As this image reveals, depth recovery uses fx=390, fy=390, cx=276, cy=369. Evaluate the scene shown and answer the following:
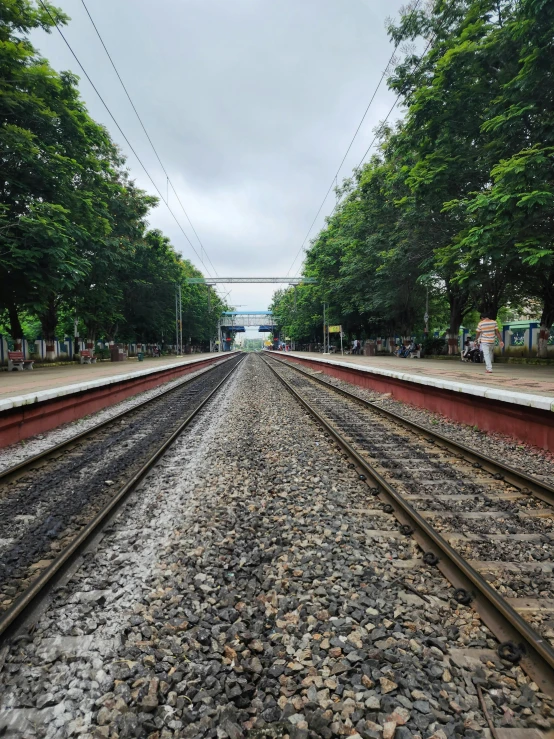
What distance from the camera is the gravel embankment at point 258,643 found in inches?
66.5

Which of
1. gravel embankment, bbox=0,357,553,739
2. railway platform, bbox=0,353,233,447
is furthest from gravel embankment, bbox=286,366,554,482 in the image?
railway platform, bbox=0,353,233,447

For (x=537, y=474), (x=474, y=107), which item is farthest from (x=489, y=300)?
(x=537, y=474)

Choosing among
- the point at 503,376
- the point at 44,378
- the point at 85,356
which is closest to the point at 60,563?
the point at 503,376

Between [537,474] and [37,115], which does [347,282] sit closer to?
[37,115]

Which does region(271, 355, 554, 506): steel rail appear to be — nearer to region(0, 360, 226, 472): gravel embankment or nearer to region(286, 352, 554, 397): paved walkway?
region(286, 352, 554, 397): paved walkway

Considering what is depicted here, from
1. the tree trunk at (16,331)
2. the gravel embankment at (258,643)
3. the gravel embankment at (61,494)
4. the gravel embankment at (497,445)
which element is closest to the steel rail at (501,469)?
the gravel embankment at (497,445)

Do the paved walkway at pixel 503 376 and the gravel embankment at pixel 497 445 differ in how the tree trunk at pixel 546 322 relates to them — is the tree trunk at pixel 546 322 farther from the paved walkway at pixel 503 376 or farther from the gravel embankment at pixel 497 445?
the gravel embankment at pixel 497 445

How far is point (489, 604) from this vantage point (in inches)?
89.3

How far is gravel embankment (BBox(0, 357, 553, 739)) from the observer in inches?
66.5

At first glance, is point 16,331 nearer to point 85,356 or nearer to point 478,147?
point 85,356

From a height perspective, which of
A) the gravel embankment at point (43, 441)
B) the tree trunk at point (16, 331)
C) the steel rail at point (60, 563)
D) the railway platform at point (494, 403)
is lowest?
the gravel embankment at point (43, 441)

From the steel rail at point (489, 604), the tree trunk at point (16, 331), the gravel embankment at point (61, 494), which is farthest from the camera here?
the tree trunk at point (16, 331)

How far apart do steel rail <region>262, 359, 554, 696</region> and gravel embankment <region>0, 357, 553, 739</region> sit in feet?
0.24

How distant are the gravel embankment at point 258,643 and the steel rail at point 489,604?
0.07m
